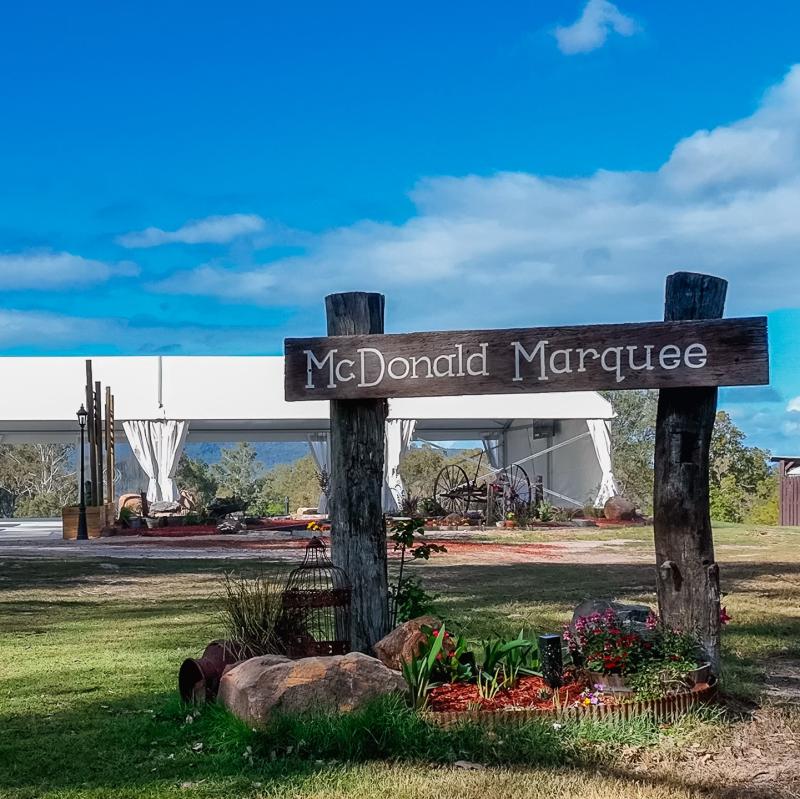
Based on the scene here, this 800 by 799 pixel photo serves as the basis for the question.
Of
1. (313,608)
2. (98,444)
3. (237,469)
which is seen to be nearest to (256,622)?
(313,608)

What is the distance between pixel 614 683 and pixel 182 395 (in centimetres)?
2572

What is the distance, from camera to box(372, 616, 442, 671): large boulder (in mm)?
5410

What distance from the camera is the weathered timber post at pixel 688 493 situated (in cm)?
544

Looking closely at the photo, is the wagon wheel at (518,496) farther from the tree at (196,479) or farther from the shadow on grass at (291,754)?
the tree at (196,479)

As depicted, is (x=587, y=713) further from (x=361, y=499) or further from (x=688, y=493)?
(x=361, y=499)

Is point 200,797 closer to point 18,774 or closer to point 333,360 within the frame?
point 18,774

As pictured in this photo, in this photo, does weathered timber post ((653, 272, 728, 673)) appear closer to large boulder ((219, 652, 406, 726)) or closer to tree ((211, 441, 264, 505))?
large boulder ((219, 652, 406, 726))

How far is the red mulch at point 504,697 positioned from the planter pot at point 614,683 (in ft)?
0.47

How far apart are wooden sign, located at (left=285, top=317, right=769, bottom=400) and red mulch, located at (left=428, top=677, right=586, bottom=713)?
1.48 metres

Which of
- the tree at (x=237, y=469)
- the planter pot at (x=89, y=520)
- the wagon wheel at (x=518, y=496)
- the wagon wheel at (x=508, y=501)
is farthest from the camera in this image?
the tree at (x=237, y=469)

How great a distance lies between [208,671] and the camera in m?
5.40

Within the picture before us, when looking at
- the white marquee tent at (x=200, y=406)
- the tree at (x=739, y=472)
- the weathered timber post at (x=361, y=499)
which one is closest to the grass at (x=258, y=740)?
the weathered timber post at (x=361, y=499)

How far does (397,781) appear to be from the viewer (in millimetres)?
4125

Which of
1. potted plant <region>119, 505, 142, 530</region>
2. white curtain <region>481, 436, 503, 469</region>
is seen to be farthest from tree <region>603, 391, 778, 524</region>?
potted plant <region>119, 505, 142, 530</region>
